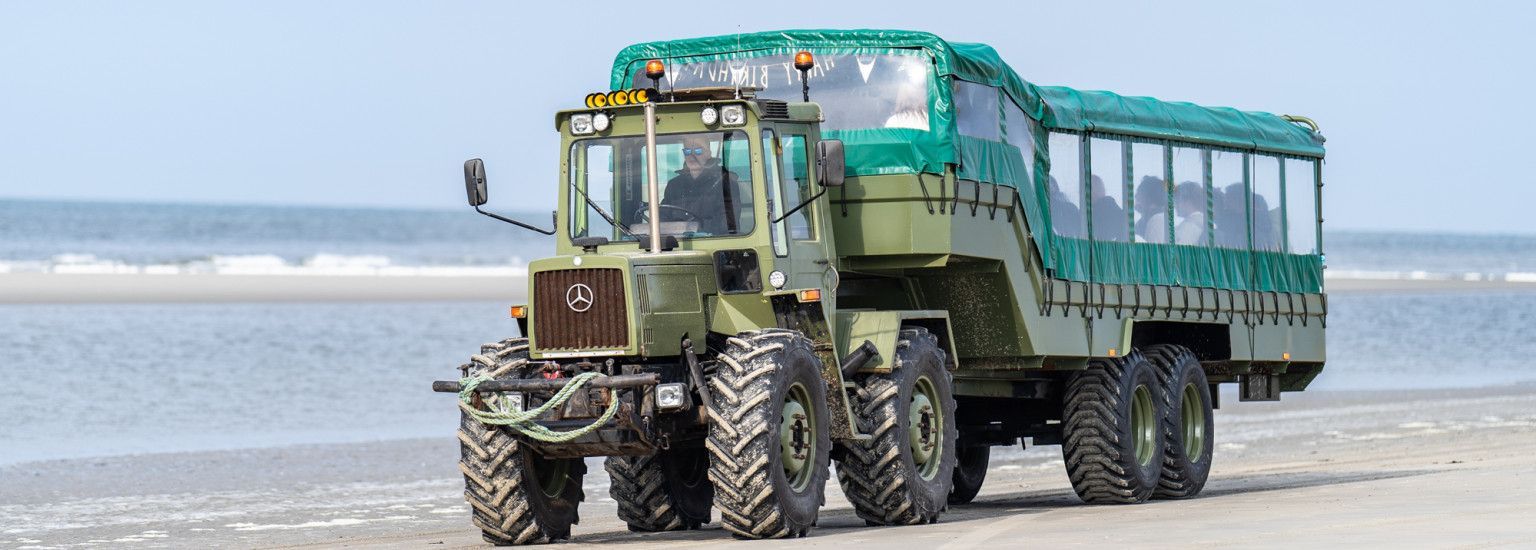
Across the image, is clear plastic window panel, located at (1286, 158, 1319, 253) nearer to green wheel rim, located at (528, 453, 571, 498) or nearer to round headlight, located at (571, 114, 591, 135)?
round headlight, located at (571, 114, 591, 135)

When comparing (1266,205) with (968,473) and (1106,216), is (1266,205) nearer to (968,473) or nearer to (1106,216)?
(1106,216)

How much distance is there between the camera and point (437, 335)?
36.8 metres

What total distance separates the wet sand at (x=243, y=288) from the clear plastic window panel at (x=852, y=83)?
3383 cm

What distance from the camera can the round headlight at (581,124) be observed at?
1248cm

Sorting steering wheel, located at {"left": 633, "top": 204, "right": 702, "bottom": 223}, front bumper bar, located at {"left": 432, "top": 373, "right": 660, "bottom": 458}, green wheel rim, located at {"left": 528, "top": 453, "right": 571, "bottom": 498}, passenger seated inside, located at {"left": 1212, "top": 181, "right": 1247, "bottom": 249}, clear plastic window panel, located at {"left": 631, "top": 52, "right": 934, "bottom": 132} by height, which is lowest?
green wheel rim, located at {"left": 528, "top": 453, "right": 571, "bottom": 498}

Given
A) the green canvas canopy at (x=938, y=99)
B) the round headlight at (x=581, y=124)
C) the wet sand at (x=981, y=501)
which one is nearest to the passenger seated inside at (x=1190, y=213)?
the green canvas canopy at (x=938, y=99)

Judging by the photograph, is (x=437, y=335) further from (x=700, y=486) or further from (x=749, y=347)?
(x=749, y=347)

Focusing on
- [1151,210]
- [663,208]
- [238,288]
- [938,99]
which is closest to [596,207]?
[663,208]

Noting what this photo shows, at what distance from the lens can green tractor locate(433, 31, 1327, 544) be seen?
38.2 ft

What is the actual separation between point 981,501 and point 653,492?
375 cm

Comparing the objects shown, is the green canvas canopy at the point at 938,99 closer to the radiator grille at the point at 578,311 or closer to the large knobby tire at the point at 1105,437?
the large knobby tire at the point at 1105,437

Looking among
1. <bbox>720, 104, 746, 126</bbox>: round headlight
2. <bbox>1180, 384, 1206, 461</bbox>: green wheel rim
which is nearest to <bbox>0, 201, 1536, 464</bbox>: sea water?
<bbox>1180, 384, 1206, 461</bbox>: green wheel rim

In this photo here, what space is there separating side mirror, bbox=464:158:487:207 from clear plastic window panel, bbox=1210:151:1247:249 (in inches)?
285

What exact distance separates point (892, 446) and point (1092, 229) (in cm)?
369
